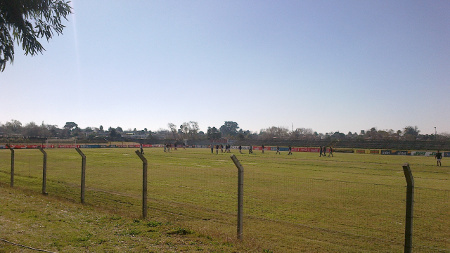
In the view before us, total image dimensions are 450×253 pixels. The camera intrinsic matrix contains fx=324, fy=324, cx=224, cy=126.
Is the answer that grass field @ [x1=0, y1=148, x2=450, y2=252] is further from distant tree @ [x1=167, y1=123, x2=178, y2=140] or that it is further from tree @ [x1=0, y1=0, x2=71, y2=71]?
distant tree @ [x1=167, y1=123, x2=178, y2=140]

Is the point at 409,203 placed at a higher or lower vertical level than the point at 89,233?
higher

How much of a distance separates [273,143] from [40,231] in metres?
93.7

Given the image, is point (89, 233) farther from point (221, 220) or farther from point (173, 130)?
point (173, 130)

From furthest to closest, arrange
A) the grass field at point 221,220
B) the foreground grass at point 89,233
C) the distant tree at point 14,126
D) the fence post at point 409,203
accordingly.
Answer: the distant tree at point 14,126
the grass field at point 221,220
the foreground grass at point 89,233
the fence post at point 409,203

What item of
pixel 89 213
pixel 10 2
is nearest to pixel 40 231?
pixel 89 213

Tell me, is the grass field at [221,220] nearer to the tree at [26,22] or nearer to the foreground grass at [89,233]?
the foreground grass at [89,233]

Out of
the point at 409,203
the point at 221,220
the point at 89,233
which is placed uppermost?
the point at 409,203

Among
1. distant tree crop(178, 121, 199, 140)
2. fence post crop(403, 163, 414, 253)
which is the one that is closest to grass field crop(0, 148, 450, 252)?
fence post crop(403, 163, 414, 253)

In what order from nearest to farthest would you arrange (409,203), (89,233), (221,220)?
1. (409,203)
2. (89,233)
3. (221,220)

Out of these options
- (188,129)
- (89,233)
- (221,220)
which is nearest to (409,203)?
(221,220)

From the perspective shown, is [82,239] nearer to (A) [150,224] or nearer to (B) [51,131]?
(A) [150,224]

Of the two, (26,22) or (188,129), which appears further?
(188,129)

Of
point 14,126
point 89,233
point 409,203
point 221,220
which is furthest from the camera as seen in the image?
point 14,126

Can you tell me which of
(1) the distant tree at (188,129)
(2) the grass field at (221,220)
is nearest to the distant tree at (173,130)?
(1) the distant tree at (188,129)
